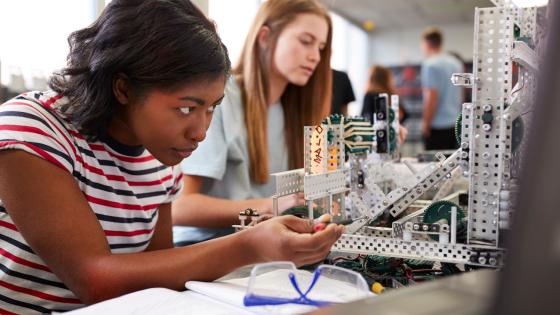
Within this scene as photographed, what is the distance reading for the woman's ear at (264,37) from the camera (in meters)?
1.89

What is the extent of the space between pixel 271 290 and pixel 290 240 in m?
0.09

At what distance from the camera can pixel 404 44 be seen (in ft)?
32.1

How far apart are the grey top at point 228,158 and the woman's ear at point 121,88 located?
578 millimetres

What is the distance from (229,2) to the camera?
222 cm

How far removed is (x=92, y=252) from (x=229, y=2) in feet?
4.86

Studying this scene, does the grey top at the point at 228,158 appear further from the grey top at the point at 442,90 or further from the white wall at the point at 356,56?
the white wall at the point at 356,56

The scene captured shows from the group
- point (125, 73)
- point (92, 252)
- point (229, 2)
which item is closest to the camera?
point (92, 252)

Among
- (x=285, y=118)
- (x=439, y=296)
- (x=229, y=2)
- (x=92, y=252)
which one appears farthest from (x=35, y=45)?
(x=439, y=296)

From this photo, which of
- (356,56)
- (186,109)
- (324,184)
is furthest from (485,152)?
(356,56)

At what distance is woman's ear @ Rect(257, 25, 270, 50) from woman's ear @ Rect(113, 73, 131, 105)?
83cm

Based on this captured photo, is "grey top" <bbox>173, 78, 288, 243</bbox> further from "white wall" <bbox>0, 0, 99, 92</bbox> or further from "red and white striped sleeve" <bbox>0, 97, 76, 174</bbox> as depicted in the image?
"white wall" <bbox>0, 0, 99, 92</bbox>

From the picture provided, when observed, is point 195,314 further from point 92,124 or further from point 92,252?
point 92,124

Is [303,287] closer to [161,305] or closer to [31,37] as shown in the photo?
[161,305]

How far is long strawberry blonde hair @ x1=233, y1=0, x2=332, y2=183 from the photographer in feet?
5.86
